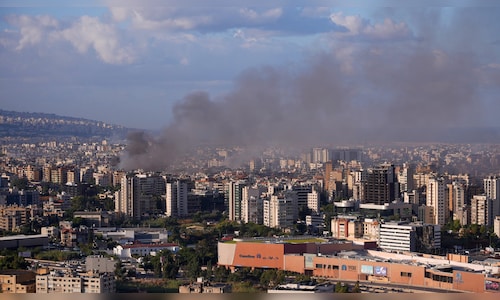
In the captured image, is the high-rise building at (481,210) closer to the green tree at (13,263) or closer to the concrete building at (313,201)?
the concrete building at (313,201)

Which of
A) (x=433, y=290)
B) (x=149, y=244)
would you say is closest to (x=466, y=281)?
(x=433, y=290)

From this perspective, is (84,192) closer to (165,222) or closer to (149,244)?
(165,222)

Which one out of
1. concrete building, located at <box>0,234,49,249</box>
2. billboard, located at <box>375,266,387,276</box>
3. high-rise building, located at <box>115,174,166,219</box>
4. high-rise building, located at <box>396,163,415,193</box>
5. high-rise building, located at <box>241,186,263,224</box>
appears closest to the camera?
billboard, located at <box>375,266,387,276</box>

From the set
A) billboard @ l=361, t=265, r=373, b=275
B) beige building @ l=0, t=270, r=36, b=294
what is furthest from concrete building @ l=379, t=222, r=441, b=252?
beige building @ l=0, t=270, r=36, b=294

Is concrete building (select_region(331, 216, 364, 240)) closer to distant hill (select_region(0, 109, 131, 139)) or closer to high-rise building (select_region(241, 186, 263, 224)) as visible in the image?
high-rise building (select_region(241, 186, 263, 224))

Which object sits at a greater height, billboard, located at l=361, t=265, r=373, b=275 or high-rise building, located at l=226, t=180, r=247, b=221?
high-rise building, located at l=226, t=180, r=247, b=221

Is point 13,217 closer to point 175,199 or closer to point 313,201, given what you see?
point 175,199

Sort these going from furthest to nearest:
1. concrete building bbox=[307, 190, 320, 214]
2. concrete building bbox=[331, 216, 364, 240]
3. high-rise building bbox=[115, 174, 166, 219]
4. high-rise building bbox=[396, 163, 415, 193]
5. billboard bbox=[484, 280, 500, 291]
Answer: high-rise building bbox=[396, 163, 415, 193] < concrete building bbox=[307, 190, 320, 214] < high-rise building bbox=[115, 174, 166, 219] < concrete building bbox=[331, 216, 364, 240] < billboard bbox=[484, 280, 500, 291]
